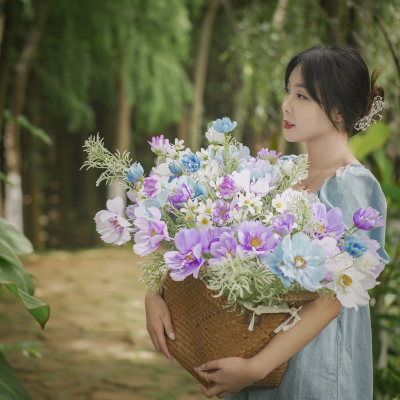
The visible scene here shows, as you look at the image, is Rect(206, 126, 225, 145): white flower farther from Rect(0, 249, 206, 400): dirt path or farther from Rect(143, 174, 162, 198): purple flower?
Rect(0, 249, 206, 400): dirt path

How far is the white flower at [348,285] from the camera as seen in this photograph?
701mm

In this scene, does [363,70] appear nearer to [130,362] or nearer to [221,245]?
[221,245]

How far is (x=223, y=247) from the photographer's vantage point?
2.29ft

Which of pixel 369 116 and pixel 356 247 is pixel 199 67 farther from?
pixel 356 247

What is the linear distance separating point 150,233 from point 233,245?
15 centimetres

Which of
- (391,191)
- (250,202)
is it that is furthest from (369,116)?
(391,191)

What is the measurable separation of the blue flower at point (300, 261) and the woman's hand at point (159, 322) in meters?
0.32

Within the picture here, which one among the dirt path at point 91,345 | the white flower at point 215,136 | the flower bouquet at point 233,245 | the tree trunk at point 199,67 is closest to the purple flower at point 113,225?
the flower bouquet at point 233,245

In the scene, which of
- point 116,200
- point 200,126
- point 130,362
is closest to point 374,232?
point 116,200

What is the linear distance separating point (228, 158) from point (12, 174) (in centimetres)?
540

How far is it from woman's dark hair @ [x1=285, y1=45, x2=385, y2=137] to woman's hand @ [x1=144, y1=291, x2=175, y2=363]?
1.82 feet

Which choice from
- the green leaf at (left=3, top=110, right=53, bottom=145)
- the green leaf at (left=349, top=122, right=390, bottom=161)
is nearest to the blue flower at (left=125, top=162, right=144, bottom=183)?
the green leaf at (left=3, top=110, right=53, bottom=145)

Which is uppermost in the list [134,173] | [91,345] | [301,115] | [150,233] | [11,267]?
[301,115]

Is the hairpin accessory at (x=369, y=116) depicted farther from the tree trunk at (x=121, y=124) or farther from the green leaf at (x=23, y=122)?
the tree trunk at (x=121, y=124)
